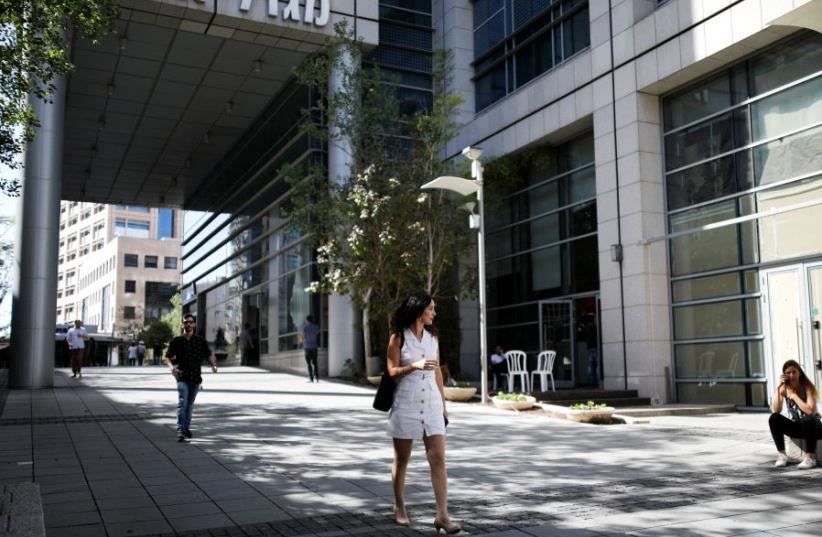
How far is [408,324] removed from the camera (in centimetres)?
552

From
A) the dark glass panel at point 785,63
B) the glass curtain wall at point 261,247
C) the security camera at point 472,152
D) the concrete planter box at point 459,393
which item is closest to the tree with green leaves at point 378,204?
the glass curtain wall at point 261,247

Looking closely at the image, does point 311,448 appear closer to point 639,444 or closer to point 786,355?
point 639,444

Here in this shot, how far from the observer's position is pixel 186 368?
9.95 meters

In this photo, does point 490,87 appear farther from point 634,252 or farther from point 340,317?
point 634,252

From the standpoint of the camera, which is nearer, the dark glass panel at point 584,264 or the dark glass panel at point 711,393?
the dark glass panel at point 711,393

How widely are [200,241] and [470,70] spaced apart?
23173mm

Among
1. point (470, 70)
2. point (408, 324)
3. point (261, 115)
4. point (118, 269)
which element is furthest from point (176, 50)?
point (118, 269)

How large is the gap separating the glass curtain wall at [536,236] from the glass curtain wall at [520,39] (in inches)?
93.5

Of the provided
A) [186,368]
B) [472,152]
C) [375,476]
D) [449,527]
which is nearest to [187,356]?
[186,368]

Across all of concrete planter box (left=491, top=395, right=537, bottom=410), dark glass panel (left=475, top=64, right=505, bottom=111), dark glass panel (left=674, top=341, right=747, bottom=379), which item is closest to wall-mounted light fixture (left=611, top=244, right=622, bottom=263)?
dark glass panel (left=674, top=341, right=747, bottom=379)

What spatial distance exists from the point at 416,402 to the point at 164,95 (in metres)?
24.3

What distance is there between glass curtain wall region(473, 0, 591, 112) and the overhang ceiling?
5085 millimetres

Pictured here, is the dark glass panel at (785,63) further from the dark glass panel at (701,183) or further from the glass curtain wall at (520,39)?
the glass curtain wall at (520,39)

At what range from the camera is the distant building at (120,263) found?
101250 mm
